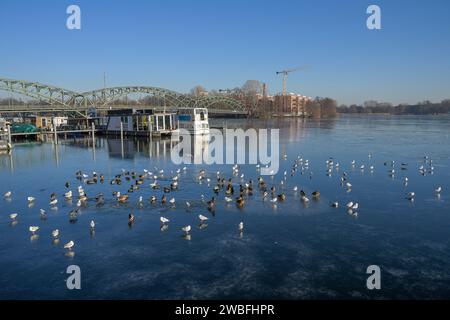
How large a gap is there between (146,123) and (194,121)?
36.6 feet

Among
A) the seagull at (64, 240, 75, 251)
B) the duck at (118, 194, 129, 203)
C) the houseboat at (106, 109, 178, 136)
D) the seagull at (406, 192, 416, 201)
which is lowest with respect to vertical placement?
the seagull at (64, 240, 75, 251)

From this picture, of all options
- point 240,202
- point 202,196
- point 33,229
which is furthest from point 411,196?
point 33,229

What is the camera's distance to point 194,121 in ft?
285

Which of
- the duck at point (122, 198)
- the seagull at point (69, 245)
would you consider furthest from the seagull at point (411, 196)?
the seagull at point (69, 245)

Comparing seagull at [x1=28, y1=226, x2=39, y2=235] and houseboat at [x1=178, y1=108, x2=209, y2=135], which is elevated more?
houseboat at [x1=178, y1=108, x2=209, y2=135]

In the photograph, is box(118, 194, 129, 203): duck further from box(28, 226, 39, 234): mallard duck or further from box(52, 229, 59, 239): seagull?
box(52, 229, 59, 239): seagull

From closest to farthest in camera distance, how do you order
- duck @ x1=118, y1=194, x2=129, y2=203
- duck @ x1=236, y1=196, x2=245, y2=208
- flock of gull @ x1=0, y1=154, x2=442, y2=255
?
flock of gull @ x1=0, y1=154, x2=442, y2=255 < duck @ x1=236, y1=196, x2=245, y2=208 < duck @ x1=118, y1=194, x2=129, y2=203

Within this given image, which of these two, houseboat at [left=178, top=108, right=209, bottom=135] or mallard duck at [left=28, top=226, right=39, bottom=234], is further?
houseboat at [left=178, top=108, right=209, bottom=135]

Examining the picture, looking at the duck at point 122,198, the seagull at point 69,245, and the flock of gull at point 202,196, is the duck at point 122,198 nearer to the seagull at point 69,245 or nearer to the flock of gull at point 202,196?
the flock of gull at point 202,196

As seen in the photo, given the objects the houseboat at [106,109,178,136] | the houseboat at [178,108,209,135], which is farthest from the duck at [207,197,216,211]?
the houseboat at [178,108,209,135]

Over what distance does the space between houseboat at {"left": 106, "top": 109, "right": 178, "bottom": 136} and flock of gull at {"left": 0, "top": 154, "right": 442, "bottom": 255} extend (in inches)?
1784

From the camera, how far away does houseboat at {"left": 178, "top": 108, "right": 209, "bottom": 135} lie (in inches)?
3418

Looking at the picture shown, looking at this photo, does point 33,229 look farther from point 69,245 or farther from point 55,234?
point 69,245

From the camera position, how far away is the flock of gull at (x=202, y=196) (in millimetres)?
23000
